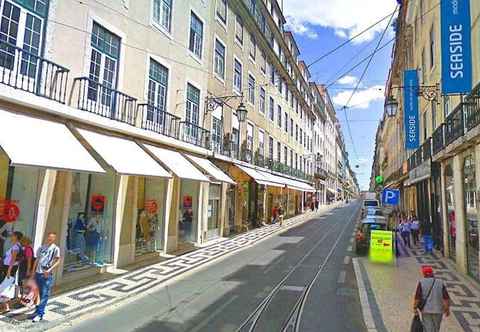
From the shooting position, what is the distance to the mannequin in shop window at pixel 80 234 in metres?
10.8

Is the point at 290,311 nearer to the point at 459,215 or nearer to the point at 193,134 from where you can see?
the point at 459,215

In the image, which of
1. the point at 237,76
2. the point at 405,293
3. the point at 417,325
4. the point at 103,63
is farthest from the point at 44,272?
the point at 237,76

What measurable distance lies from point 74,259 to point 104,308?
335 centimetres

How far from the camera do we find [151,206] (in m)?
14.8

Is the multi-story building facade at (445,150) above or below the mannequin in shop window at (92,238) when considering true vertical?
above

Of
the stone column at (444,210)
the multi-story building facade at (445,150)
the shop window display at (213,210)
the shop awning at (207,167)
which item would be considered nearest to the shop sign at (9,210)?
the shop awning at (207,167)

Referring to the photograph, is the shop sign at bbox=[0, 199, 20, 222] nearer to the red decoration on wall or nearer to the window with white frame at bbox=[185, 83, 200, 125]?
the red decoration on wall

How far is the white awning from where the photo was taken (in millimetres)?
13008

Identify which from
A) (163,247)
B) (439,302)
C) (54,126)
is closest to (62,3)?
(54,126)

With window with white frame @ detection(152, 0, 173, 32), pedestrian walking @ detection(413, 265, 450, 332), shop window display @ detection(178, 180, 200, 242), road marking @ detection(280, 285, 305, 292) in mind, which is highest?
window with white frame @ detection(152, 0, 173, 32)

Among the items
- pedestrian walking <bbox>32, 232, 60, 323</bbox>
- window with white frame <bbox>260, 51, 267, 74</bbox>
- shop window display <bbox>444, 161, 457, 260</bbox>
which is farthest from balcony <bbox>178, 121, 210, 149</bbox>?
window with white frame <bbox>260, 51, 267, 74</bbox>

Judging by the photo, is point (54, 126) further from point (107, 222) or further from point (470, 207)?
point (470, 207)

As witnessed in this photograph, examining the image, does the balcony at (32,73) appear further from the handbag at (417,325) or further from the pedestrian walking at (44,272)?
the handbag at (417,325)

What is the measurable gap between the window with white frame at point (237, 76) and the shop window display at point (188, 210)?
8.52m
